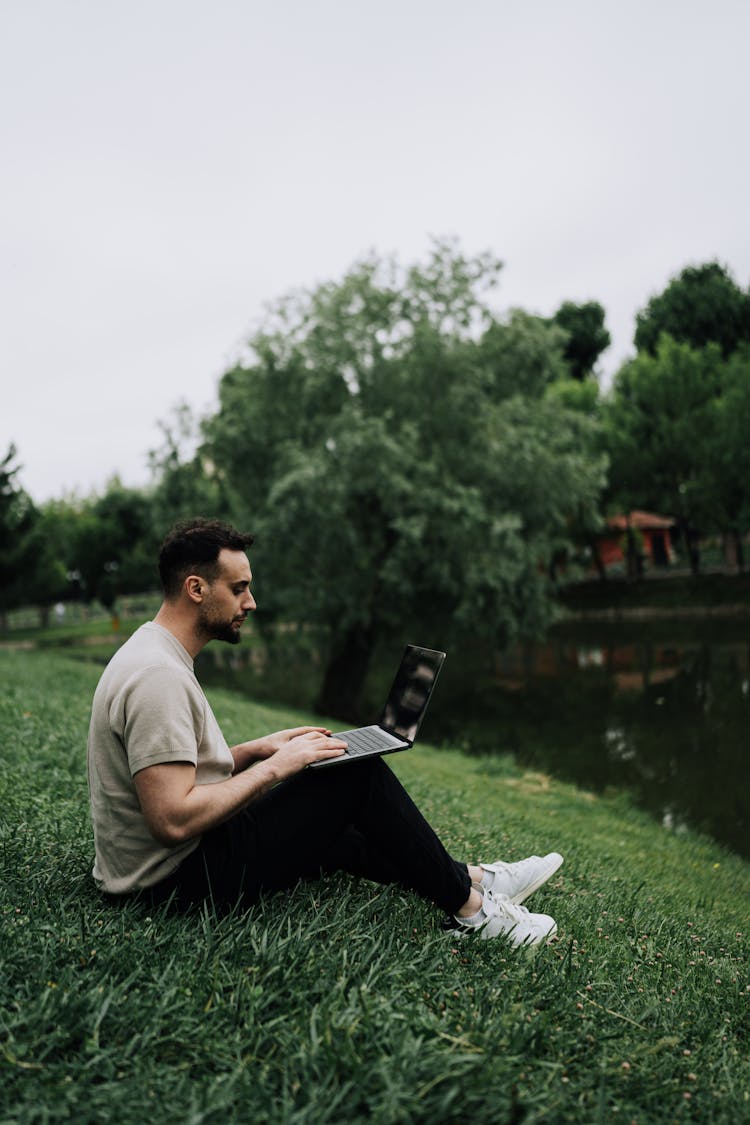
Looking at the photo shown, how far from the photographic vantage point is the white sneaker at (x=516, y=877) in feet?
12.7

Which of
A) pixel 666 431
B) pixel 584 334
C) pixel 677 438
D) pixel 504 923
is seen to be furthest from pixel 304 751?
pixel 584 334

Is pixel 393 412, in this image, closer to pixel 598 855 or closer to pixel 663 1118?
pixel 598 855

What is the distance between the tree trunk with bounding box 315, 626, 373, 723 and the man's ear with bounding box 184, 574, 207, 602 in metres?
14.8

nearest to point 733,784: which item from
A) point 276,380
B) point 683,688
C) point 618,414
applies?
point 683,688

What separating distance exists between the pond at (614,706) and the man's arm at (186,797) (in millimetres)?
6764

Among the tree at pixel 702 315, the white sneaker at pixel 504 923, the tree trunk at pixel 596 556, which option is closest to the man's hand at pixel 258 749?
the white sneaker at pixel 504 923

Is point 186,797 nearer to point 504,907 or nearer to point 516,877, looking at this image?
point 504,907

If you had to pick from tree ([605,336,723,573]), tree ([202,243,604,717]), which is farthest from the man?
tree ([605,336,723,573])

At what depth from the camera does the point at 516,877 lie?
3932mm

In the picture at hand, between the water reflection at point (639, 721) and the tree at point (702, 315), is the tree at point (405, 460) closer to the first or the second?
the water reflection at point (639, 721)

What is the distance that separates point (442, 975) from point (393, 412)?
1499 cm

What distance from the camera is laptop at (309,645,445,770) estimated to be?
3.49 meters

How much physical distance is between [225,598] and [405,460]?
508 inches

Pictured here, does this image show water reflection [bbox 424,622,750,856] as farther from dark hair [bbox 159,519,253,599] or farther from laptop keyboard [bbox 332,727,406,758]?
dark hair [bbox 159,519,253,599]
